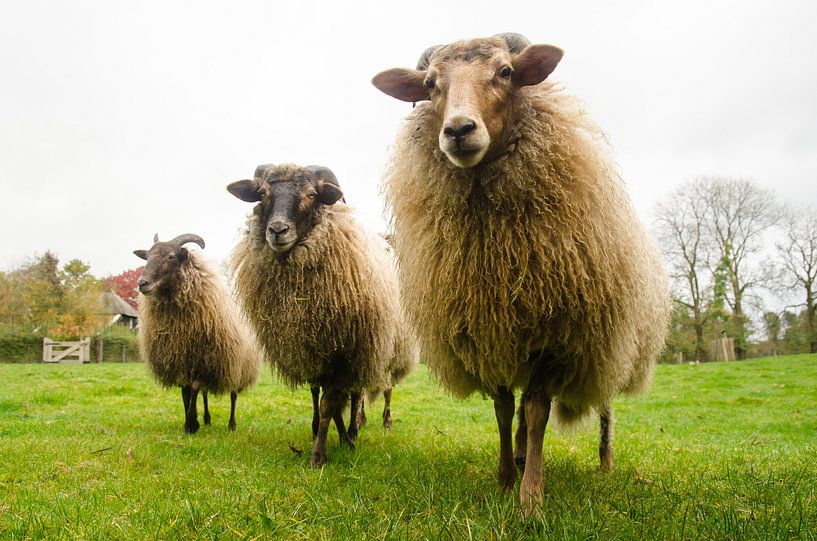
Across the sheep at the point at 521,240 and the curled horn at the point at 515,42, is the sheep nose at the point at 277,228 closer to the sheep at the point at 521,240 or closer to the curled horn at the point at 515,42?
the sheep at the point at 521,240

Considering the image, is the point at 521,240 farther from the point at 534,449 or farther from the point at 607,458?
the point at 607,458

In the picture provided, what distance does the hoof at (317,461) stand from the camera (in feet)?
16.5

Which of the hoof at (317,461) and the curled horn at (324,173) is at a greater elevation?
the curled horn at (324,173)

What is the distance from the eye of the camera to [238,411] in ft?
32.3

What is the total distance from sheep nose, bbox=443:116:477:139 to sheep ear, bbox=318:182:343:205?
2.90 m

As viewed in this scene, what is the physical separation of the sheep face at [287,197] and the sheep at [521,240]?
6.42 ft

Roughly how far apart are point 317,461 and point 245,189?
9.98ft

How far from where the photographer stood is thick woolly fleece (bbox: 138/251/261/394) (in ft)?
24.5

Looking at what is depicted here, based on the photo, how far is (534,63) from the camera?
12.1ft

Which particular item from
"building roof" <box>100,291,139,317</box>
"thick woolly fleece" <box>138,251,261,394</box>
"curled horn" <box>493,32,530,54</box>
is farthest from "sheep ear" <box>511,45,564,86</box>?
"building roof" <box>100,291,139,317</box>

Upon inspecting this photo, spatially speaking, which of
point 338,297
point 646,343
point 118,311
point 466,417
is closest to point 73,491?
point 338,297

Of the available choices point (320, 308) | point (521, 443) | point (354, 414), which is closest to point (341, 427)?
point (354, 414)

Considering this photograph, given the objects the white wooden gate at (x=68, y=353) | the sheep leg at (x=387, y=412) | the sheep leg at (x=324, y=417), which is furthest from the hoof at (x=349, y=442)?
the white wooden gate at (x=68, y=353)

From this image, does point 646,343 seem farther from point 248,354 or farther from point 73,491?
point 248,354
